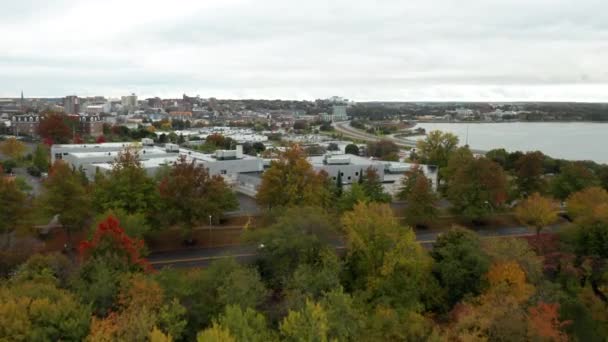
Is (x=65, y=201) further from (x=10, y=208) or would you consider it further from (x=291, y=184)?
(x=291, y=184)

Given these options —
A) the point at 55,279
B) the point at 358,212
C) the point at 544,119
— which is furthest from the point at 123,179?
the point at 544,119

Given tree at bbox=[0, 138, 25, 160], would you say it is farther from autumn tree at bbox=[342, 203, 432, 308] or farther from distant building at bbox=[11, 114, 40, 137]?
autumn tree at bbox=[342, 203, 432, 308]

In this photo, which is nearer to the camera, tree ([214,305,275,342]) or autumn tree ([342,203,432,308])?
tree ([214,305,275,342])

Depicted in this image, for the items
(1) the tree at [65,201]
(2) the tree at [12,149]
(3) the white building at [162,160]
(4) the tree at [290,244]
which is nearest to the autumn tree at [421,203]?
(4) the tree at [290,244]

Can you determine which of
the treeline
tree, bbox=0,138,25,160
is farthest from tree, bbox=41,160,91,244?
tree, bbox=0,138,25,160

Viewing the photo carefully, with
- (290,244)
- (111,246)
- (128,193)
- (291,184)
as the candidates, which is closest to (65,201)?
(128,193)
